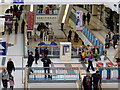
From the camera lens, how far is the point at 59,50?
2908cm

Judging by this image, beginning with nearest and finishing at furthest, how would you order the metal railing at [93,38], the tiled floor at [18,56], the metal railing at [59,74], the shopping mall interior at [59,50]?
the shopping mall interior at [59,50] → the metal railing at [59,74] → the tiled floor at [18,56] → the metal railing at [93,38]

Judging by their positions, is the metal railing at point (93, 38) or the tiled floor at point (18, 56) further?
the metal railing at point (93, 38)

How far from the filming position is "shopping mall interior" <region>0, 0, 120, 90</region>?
881 inches

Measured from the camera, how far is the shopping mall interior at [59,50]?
22.4m

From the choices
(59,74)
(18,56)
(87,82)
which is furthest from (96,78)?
(18,56)

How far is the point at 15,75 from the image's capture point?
82.8 feet

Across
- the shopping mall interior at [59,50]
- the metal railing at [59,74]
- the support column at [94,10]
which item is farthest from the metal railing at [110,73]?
the support column at [94,10]

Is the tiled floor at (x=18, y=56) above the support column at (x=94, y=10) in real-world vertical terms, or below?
below

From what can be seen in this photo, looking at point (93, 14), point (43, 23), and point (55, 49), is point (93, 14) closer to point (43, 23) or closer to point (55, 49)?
point (43, 23)

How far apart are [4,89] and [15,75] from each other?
2.91 m

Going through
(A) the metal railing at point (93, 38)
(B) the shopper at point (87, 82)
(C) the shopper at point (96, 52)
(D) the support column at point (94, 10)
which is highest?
(D) the support column at point (94, 10)

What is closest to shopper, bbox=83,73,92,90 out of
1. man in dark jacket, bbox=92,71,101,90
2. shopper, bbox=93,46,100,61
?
man in dark jacket, bbox=92,71,101,90

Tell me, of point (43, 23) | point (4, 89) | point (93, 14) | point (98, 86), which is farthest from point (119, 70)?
point (93, 14)

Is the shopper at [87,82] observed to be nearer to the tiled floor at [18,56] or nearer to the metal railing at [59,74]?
the metal railing at [59,74]
